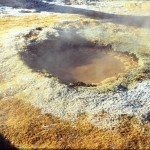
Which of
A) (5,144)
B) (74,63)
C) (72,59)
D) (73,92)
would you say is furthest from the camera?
(72,59)

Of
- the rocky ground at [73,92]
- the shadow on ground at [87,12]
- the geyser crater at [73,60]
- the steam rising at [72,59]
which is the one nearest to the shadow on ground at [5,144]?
the rocky ground at [73,92]

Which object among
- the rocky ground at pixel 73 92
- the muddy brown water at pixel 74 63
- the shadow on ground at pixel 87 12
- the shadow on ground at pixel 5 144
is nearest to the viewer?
the shadow on ground at pixel 5 144

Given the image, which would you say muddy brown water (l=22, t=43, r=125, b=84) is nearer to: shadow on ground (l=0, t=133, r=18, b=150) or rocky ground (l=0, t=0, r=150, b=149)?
rocky ground (l=0, t=0, r=150, b=149)

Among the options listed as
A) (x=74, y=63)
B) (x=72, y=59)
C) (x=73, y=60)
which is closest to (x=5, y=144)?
(x=74, y=63)

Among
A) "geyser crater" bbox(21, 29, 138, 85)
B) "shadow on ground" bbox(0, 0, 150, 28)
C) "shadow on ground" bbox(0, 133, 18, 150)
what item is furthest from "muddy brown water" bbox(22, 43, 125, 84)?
"shadow on ground" bbox(0, 133, 18, 150)

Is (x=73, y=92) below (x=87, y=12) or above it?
below

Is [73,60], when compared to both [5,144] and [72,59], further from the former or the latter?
[5,144]

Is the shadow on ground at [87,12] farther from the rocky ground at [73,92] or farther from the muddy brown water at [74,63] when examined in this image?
the muddy brown water at [74,63]
